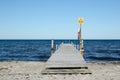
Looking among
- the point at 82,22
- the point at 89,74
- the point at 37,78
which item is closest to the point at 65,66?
the point at 89,74

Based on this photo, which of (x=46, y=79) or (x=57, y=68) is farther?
(x=57, y=68)

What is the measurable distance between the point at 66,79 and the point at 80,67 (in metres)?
2.39

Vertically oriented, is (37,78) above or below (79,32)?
below

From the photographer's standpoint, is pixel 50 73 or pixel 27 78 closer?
pixel 27 78

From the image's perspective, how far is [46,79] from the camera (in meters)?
12.1

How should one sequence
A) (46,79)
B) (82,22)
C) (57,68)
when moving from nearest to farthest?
1. (46,79)
2. (57,68)
3. (82,22)

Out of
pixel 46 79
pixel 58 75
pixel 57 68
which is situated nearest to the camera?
pixel 46 79

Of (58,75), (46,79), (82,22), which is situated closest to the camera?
Answer: (46,79)

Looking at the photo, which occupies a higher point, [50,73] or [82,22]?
[82,22]

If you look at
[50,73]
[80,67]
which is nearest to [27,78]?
[50,73]

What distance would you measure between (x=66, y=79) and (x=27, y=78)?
2033 millimetres

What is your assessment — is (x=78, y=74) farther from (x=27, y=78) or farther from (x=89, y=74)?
(x=27, y=78)

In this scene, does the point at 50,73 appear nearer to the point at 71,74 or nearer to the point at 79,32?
the point at 71,74

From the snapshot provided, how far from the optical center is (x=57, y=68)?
47.1ft
